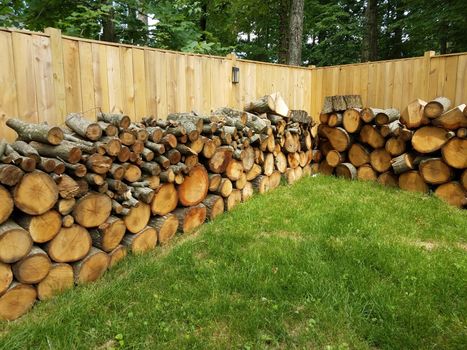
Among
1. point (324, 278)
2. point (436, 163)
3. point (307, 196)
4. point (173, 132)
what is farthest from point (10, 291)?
point (436, 163)

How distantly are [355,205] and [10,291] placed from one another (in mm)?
3605

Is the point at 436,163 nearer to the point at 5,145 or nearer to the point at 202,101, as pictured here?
the point at 202,101

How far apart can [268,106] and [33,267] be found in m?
3.64

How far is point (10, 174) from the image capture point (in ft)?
7.86

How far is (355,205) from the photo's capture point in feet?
15.1

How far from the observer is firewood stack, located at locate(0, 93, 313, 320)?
2.52m

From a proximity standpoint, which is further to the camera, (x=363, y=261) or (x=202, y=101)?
(x=202, y=101)

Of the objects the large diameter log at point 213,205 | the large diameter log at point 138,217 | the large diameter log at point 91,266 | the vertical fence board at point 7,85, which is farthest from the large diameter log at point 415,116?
the vertical fence board at point 7,85

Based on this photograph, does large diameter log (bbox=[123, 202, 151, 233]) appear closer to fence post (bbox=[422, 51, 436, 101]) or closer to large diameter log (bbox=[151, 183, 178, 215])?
large diameter log (bbox=[151, 183, 178, 215])

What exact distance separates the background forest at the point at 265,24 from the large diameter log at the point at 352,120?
8.95 ft

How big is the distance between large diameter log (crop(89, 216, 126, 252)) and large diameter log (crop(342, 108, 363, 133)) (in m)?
4.00

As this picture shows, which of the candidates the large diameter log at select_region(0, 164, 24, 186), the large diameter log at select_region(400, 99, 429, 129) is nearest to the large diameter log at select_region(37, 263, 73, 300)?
the large diameter log at select_region(0, 164, 24, 186)

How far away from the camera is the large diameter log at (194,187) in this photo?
389 cm

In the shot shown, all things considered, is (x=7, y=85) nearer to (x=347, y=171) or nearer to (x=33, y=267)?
(x=33, y=267)
